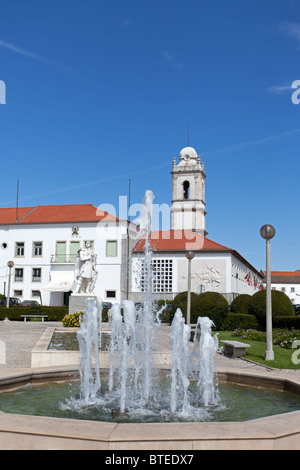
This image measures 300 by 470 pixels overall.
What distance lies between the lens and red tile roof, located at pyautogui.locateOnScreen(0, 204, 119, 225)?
149 feet

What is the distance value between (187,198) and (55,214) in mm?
25184

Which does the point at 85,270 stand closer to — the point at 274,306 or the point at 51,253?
the point at 274,306

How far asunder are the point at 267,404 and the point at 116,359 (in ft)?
13.7

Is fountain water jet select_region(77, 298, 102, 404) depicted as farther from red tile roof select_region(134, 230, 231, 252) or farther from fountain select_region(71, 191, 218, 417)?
red tile roof select_region(134, 230, 231, 252)

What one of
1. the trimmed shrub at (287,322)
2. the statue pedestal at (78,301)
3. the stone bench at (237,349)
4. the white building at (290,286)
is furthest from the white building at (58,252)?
the white building at (290,286)

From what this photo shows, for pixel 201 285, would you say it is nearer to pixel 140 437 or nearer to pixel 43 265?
pixel 43 265

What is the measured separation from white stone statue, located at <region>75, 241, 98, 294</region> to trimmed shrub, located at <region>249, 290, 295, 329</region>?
27.8 ft

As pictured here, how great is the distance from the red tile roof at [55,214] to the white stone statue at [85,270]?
2343cm

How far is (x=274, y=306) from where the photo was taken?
72.8ft

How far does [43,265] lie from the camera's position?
44.9m

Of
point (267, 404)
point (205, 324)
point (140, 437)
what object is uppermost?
point (205, 324)
